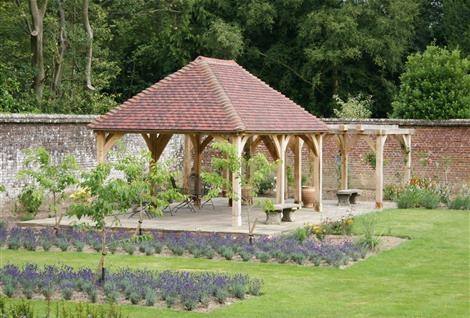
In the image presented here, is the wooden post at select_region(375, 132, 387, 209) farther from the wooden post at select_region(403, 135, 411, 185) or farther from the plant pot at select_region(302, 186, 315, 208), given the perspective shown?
the wooden post at select_region(403, 135, 411, 185)

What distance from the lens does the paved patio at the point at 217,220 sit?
68.1ft

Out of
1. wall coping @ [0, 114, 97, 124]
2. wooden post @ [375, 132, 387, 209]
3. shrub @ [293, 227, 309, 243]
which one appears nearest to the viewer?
shrub @ [293, 227, 309, 243]

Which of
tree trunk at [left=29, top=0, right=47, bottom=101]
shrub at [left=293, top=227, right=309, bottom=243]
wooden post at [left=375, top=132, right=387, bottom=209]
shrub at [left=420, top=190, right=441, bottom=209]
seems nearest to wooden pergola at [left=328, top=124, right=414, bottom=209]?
wooden post at [left=375, top=132, right=387, bottom=209]

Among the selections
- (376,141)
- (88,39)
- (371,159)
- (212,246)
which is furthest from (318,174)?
(88,39)

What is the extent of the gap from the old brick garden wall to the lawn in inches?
245

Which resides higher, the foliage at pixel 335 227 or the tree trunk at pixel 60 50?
the tree trunk at pixel 60 50

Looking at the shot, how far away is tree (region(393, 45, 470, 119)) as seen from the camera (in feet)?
106

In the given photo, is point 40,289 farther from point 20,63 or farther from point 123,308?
point 20,63

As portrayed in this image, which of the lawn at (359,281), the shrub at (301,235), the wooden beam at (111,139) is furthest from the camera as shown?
the wooden beam at (111,139)

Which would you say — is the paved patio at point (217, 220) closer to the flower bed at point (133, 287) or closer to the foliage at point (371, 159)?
the foliage at point (371, 159)

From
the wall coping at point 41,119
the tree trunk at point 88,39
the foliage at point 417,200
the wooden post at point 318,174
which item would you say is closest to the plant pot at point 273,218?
the wooden post at point 318,174

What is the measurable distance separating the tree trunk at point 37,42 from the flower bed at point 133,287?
18.6 meters

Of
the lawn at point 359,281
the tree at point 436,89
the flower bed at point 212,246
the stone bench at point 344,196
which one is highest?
the tree at point 436,89

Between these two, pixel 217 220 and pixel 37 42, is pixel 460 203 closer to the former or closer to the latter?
pixel 217 220
